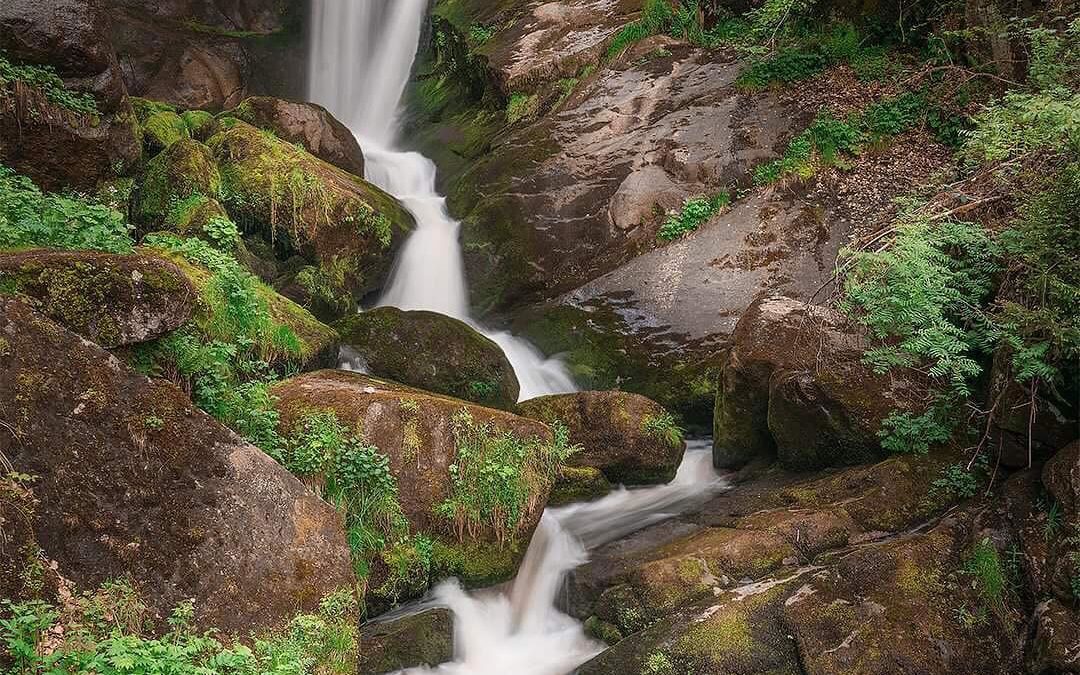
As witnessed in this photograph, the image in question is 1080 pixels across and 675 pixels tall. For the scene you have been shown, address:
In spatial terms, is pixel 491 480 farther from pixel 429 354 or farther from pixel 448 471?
pixel 429 354

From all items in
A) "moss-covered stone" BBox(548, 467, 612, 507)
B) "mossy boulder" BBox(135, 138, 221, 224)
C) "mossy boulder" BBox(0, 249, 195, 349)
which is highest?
"mossy boulder" BBox(0, 249, 195, 349)

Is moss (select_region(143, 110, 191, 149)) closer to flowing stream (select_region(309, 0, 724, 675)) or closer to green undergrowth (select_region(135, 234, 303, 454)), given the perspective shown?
flowing stream (select_region(309, 0, 724, 675))

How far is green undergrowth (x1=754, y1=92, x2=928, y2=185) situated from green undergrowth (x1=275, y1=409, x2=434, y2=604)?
757cm

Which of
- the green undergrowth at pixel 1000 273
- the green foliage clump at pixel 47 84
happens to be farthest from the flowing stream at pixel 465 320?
the green foliage clump at pixel 47 84

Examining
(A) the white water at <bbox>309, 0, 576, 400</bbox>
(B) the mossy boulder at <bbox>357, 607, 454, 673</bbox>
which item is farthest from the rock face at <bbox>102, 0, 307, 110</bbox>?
(B) the mossy boulder at <bbox>357, 607, 454, 673</bbox>

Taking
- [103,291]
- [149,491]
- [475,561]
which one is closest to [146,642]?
[149,491]

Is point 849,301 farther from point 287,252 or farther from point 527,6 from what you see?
point 527,6

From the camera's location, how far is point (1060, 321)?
5371 mm

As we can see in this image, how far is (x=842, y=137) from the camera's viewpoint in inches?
451

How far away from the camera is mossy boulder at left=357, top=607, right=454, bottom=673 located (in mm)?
5570

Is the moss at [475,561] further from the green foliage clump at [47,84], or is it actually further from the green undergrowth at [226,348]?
the green foliage clump at [47,84]

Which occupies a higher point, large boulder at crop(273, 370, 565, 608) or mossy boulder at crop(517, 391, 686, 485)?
large boulder at crop(273, 370, 565, 608)

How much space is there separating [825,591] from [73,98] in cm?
798

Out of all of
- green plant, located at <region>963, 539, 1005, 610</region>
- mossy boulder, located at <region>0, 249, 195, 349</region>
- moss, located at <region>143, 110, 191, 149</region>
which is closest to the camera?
mossy boulder, located at <region>0, 249, 195, 349</region>
